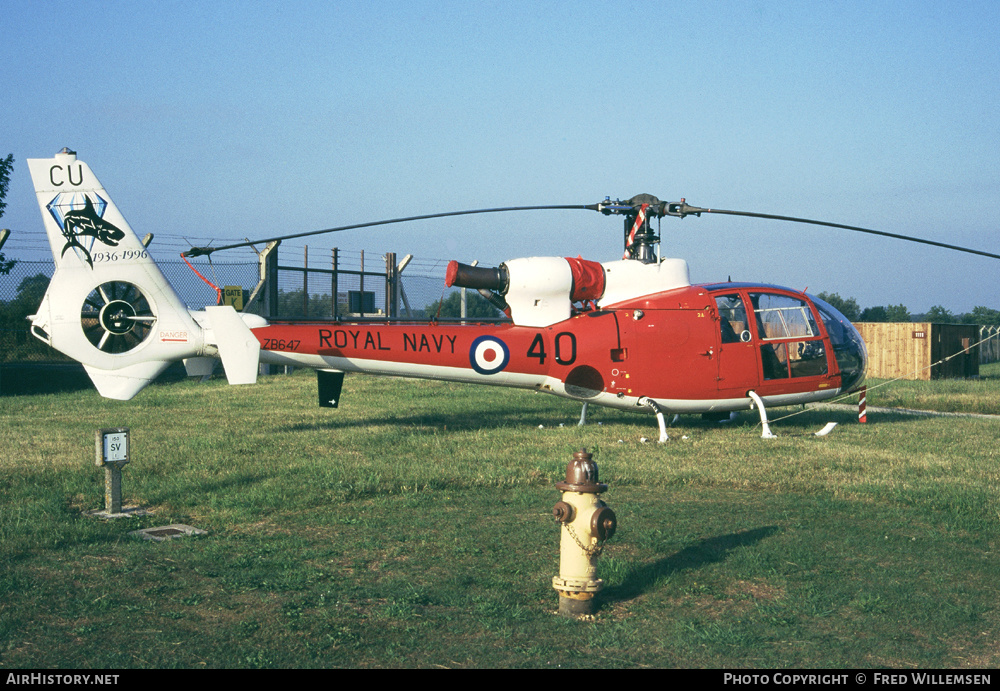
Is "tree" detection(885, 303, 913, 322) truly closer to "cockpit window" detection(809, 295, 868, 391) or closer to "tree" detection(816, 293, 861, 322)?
"tree" detection(816, 293, 861, 322)

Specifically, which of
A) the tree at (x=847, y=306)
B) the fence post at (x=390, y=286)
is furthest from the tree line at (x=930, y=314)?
the fence post at (x=390, y=286)

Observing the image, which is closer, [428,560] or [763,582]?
[763,582]

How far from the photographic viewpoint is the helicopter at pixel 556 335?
11.4 m

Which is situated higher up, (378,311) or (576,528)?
(378,311)

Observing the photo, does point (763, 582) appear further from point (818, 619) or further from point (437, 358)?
point (437, 358)

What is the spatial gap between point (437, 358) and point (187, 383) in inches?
437

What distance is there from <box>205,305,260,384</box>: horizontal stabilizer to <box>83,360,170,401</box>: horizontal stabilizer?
969 millimetres

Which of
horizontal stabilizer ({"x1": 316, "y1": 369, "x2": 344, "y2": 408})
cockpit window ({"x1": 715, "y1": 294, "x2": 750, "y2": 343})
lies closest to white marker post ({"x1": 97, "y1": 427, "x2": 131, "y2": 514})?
horizontal stabilizer ({"x1": 316, "y1": 369, "x2": 344, "y2": 408})

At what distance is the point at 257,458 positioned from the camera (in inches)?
415

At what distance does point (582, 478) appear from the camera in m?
5.30

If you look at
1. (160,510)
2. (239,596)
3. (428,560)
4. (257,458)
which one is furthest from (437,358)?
(239,596)

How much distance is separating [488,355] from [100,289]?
18.0 ft

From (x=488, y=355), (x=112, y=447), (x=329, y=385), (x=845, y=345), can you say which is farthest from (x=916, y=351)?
(x=112, y=447)
